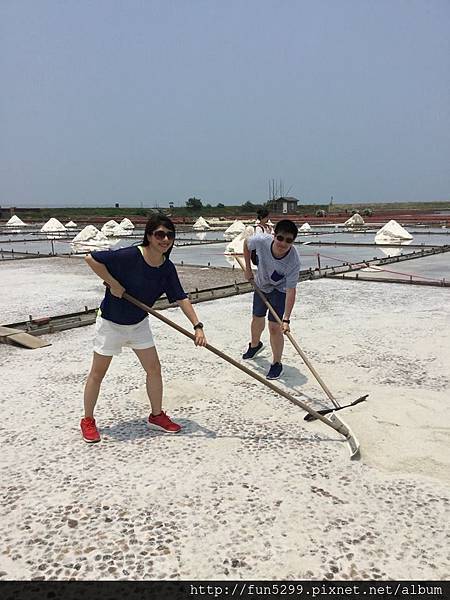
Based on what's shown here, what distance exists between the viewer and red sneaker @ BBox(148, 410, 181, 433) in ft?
10.6

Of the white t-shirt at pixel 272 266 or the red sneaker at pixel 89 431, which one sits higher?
the white t-shirt at pixel 272 266

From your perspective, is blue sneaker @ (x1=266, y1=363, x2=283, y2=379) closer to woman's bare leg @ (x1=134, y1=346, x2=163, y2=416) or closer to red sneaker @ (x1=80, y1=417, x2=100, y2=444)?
woman's bare leg @ (x1=134, y1=346, x2=163, y2=416)

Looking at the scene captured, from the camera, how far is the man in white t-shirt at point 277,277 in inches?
159

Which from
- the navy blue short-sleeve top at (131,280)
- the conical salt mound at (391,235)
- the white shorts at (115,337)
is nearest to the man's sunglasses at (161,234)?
the navy blue short-sleeve top at (131,280)

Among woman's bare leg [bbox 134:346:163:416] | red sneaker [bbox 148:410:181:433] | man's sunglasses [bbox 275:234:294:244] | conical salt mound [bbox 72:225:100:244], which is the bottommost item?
red sneaker [bbox 148:410:181:433]

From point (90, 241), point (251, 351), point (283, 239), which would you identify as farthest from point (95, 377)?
point (90, 241)

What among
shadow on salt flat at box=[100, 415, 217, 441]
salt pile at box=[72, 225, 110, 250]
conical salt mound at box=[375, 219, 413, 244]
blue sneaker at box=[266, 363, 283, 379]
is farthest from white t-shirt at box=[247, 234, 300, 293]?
conical salt mound at box=[375, 219, 413, 244]

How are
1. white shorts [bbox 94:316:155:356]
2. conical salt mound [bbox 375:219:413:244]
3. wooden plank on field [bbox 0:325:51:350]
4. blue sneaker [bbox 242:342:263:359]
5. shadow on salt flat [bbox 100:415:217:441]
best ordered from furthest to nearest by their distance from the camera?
1. conical salt mound [bbox 375:219:413:244]
2. wooden plank on field [bbox 0:325:51:350]
3. blue sneaker [bbox 242:342:263:359]
4. shadow on salt flat [bbox 100:415:217:441]
5. white shorts [bbox 94:316:155:356]

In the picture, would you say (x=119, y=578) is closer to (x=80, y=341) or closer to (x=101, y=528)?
(x=101, y=528)

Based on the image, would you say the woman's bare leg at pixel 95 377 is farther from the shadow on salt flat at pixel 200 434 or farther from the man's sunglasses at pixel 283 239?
the man's sunglasses at pixel 283 239

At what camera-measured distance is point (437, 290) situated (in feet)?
28.2

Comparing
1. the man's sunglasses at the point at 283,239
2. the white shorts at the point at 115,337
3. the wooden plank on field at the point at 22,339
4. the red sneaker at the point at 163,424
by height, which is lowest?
the red sneaker at the point at 163,424

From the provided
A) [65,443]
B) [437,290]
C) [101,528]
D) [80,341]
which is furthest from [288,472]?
[437,290]

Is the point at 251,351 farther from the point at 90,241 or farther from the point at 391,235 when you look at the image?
the point at 90,241
